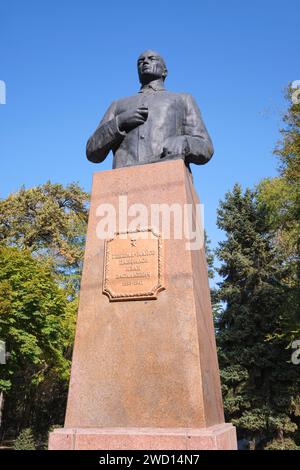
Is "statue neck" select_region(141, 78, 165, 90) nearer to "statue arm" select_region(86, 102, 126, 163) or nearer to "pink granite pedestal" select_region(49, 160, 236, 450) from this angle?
"statue arm" select_region(86, 102, 126, 163)

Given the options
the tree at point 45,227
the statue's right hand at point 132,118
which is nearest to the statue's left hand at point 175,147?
the statue's right hand at point 132,118

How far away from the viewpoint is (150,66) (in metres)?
7.17

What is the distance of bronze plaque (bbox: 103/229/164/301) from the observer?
5.38m

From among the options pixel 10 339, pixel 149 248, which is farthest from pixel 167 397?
pixel 10 339

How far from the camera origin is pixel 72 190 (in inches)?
1278

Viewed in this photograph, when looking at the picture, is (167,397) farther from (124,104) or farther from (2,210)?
(2,210)

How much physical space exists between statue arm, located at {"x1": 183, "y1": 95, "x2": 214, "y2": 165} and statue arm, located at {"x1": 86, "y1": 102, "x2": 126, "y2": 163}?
971 millimetres

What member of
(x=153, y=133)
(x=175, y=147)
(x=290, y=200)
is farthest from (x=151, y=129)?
(x=290, y=200)

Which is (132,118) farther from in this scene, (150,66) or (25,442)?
(25,442)

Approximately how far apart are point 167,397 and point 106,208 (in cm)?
251

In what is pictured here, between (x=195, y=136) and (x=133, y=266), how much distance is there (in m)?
2.30

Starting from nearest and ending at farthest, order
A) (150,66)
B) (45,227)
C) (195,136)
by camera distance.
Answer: (195,136) → (150,66) → (45,227)

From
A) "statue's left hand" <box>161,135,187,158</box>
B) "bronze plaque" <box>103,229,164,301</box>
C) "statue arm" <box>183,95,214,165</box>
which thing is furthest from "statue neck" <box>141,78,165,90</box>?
"bronze plaque" <box>103,229,164,301</box>
